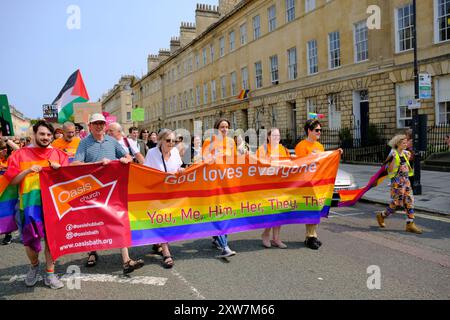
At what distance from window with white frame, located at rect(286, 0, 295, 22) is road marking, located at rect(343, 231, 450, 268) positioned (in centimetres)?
2317

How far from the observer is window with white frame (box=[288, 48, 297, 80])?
89.8 ft

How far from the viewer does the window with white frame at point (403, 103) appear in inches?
754

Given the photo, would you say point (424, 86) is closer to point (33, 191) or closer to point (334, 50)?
point (33, 191)

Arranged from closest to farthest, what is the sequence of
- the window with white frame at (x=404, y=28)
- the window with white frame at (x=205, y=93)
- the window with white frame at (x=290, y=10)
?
1. the window with white frame at (x=404, y=28)
2. the window with white frame at (x=290, y=10)
3. the window with white frame at (x=205, y=93)

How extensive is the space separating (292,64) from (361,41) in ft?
21.9

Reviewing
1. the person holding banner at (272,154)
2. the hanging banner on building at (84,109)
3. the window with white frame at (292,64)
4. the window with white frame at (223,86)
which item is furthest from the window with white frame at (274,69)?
the person holding banner at (272,154)

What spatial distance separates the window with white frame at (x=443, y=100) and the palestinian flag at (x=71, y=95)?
1536 cm

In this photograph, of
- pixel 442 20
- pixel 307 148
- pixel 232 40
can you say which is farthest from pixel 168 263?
pixel 232 40

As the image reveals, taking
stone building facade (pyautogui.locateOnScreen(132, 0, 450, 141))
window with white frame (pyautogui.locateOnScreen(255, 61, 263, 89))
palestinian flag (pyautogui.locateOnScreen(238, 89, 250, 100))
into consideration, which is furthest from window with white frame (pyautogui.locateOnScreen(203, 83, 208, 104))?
window with white frame (pyautogui.locateOnScreen(255, 61, 263, 89))

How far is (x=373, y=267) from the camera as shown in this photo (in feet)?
16.4

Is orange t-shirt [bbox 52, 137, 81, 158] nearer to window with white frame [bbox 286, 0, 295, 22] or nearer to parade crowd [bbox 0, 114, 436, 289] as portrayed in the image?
parade crowd [bbox 0, 114, 436, 289]

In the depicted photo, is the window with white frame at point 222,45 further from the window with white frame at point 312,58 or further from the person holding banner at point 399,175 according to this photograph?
the person holding banner at point 399,175

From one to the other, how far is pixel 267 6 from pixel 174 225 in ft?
91.0

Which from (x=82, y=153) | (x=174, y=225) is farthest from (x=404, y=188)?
(x=82, y=153)
